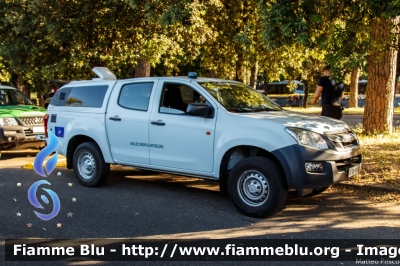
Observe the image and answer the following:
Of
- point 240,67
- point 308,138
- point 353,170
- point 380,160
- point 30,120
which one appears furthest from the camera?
point 240,67

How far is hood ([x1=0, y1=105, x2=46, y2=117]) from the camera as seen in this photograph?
11.8 meters

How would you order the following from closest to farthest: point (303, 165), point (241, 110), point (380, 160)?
point (303, 165), point (241, 110), point (380, 160)

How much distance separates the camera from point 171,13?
10.8 metres

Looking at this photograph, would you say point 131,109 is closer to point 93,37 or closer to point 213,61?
point 93,37

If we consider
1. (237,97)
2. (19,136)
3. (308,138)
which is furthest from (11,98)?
(308,138)

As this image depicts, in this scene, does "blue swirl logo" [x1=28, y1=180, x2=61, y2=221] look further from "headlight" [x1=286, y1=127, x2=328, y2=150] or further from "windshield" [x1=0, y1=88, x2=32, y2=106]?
"windshield" [x1=0, y1=88, x2=32, y2=106]

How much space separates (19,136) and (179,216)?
6.67 meters

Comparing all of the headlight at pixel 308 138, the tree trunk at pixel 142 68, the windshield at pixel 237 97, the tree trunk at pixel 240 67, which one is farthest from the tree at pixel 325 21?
the tree trunk at pixel 240 67

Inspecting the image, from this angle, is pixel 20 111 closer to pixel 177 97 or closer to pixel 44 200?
pixel 44 200

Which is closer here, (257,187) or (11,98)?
(257,187)

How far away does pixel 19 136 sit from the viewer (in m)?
11.7

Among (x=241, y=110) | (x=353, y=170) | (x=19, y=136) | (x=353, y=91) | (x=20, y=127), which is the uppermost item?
(x=353, y=91)

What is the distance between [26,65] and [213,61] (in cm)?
787

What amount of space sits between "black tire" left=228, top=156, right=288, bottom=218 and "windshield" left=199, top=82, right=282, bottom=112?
1050 mm
